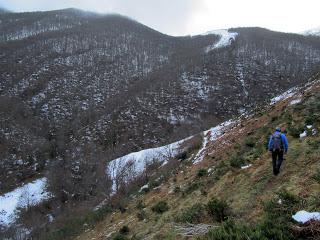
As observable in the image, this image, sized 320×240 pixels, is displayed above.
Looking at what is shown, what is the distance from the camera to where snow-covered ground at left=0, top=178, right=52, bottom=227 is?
42.3 m

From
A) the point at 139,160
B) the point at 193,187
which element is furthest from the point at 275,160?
the point at 139,160

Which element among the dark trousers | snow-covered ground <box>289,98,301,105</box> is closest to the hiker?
the dark trousers

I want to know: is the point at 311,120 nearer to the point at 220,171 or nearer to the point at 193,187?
the point at 220,171

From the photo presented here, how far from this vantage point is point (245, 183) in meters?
13.2

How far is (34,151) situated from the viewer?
202 feet

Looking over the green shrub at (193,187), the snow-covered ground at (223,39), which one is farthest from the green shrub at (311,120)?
the snow-covered ground at (223,39)

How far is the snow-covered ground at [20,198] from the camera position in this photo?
42263mm

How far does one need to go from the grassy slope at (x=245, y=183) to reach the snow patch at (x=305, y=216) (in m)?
0.52

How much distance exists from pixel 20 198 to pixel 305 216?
42.8 meters

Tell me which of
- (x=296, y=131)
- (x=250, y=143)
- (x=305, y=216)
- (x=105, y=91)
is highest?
(x=305, y=216)

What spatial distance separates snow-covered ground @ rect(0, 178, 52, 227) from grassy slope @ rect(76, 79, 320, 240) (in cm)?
2429

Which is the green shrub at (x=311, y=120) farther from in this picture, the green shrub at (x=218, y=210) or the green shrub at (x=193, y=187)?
the green shrub at (x=218, y=210)

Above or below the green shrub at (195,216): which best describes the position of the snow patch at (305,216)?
above

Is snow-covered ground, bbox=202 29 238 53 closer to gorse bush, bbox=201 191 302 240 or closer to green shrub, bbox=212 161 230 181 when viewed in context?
green shrub, bbox=212 161 230 181
